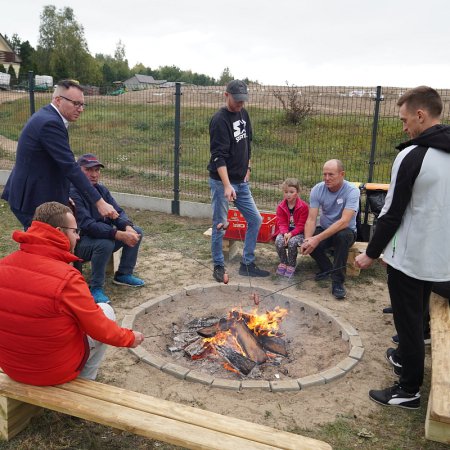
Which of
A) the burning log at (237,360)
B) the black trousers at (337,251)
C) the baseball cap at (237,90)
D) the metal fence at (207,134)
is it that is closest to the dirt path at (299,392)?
the black trousers at (337,251)

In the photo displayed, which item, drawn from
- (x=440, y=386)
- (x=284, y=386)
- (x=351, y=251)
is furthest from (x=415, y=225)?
(x=351, y=251)

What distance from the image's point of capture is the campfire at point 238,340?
4.05 m

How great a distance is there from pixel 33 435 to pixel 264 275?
3420 millimetres

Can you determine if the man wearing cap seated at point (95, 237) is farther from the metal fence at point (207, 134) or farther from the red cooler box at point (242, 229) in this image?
the metal fence at point (207, 134)

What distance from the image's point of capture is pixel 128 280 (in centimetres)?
549

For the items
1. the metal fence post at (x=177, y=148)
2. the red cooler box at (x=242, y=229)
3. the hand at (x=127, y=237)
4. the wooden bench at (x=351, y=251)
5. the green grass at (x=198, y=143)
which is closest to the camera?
the hand at (x=127, y=237)

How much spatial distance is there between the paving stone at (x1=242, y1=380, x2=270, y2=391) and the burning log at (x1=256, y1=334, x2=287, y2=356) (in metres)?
0.68

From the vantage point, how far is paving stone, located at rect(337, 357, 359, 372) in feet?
12.7

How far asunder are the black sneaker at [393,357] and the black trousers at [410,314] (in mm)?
527

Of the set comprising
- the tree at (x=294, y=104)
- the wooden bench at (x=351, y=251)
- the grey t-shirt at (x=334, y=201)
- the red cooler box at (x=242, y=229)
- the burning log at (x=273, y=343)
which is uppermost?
the tree at (x=294, y=104)

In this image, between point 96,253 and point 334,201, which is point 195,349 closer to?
point 96,253

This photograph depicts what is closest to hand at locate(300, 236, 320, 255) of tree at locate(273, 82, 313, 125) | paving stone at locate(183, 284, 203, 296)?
paving stone at locate(183, 284, 203, 296)

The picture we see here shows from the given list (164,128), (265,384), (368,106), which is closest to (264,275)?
(265,384)

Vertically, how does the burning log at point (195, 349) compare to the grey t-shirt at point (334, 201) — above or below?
below
